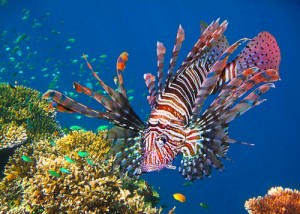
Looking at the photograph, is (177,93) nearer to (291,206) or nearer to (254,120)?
(291,206)

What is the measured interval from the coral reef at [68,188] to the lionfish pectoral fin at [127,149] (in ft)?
2.20

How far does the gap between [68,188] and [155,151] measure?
1412mm

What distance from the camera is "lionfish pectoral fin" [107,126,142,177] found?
241 centimetres

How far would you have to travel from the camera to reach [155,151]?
2.27 m

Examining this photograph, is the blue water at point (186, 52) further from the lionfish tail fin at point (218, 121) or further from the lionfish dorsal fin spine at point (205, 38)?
the lionfish dorsal fin spine at point (205, 38)

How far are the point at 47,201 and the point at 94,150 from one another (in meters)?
1.13

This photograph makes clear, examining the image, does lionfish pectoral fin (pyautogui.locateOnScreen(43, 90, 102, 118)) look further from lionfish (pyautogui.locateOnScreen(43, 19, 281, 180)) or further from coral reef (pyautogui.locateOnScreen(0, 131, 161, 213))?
coral reef (pyautogui.locateOnScreen(0, 131, 161, 213))

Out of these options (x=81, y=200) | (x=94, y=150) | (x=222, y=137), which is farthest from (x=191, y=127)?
(x=94, y=150)

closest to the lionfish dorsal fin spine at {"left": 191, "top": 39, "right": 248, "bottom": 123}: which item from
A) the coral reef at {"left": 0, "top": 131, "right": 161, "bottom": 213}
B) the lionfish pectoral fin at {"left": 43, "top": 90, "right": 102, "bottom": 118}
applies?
the lionfish pectoral fin at {"left": 43, "top": 90, "right": 102, "bottom": 118}

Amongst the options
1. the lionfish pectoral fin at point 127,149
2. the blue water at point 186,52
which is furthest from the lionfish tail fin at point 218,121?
the blue water at point 186,52

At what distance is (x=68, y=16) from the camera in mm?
57812

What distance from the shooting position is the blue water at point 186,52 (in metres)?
29.8

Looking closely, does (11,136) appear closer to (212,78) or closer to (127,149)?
(127,149)

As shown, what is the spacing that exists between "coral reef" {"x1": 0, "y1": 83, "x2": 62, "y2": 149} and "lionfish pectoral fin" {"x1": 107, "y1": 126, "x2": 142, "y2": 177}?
2611 millimetres
